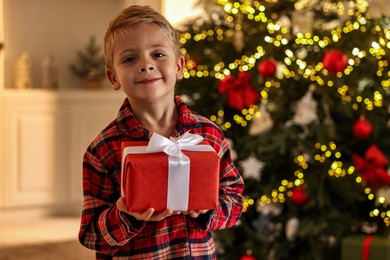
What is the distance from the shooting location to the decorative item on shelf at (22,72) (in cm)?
600

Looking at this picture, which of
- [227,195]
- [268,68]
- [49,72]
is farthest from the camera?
[49,72]

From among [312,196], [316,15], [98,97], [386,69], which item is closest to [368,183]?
[312,196]

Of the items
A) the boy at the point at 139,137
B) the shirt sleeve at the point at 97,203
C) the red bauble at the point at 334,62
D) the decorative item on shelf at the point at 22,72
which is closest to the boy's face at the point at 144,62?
the boy at the point at 139,137

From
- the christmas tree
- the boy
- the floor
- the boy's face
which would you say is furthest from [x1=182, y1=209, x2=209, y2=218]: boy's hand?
the floor

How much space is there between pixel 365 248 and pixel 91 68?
346 cm

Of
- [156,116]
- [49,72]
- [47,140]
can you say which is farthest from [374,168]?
[49,72]

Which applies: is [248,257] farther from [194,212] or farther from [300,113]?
[194,212]

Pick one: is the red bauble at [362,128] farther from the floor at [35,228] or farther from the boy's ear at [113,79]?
the floor at [35,228]

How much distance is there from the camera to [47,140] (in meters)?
5.97

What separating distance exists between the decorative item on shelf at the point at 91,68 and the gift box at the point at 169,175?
4910mm

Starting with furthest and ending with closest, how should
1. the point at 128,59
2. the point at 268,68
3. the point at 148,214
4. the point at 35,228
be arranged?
the point at 35,228
the point at 268,68
the point at 128,59
the point at 148,214

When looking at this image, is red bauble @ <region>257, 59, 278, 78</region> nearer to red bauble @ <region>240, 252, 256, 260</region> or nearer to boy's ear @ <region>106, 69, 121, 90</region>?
red bauble @ <region>240, 252, 256, 260</region>

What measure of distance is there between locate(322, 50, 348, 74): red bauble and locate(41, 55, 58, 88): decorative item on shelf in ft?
11.1

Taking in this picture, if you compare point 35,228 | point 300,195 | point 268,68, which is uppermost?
point 268,68
